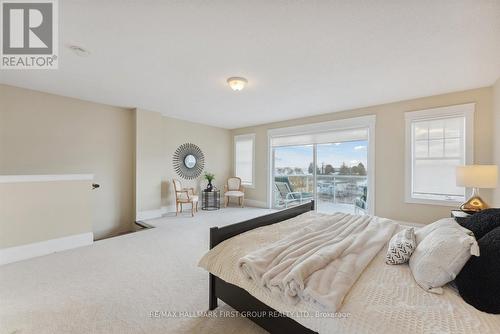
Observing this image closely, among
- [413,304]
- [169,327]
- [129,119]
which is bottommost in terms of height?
[169,327]

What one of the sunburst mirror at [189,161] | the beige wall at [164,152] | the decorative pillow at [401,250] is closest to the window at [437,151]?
the decorative pillow at [401,250]

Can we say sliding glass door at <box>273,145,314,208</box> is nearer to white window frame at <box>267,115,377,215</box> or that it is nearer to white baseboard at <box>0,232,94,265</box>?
white window frame at <box>267,115,377,215</box>

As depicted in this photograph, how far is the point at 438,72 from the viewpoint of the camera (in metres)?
2.84

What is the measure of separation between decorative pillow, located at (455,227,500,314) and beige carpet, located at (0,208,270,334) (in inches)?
52.1

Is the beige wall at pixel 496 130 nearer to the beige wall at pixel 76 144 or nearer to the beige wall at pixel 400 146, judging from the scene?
the beige wall at pixel 400 146

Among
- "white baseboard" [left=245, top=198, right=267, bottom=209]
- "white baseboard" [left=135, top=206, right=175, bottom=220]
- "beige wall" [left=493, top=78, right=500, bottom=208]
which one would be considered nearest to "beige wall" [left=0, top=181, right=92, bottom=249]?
"white baseboard" [left=135, top=206, right=175, bottom=220]

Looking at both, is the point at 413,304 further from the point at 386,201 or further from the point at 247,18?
the point at 386,201

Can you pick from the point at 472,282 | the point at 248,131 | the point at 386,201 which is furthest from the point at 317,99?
the point at 472,282

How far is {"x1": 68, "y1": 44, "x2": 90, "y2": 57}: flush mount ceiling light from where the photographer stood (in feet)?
7.61

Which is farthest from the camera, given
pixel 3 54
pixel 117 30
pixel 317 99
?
pixel 317 99

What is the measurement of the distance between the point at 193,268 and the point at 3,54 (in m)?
3.41

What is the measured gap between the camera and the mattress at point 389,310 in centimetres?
92

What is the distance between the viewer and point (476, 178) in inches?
104

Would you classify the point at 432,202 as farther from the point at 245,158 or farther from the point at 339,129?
the point at 245,158
